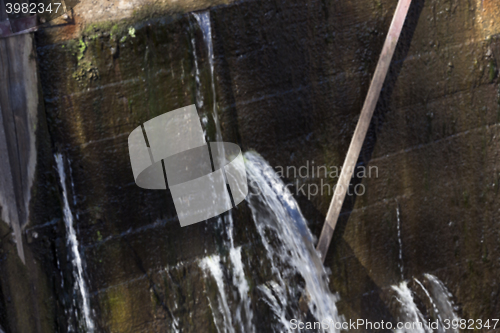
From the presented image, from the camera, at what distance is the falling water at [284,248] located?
251cm

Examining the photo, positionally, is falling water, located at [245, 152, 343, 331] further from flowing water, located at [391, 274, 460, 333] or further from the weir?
flowing water, located at [391, 274, 460, 333]

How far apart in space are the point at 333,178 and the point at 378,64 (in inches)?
34.5

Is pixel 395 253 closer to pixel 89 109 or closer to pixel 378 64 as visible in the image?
pixel 378 64

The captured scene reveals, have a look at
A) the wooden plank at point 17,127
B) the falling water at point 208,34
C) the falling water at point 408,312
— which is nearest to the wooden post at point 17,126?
the wooden plank at point 17,127

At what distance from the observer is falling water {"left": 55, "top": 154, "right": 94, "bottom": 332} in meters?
2.21

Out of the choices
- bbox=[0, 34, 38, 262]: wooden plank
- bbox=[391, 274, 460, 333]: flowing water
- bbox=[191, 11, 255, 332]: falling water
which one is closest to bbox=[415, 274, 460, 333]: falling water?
bbox=[391, 274, 460, 333]: flowing water

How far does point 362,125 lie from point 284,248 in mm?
1054

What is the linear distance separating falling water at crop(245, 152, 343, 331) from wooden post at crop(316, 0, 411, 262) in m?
0.16

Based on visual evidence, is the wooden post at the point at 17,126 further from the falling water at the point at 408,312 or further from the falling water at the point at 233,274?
the falling water at the point at 408,312

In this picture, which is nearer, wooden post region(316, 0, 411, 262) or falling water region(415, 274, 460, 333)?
wooden post region(316, 0, 411, 262)

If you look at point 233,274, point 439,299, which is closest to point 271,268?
point 233,274

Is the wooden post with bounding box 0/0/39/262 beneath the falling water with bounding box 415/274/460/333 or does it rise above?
above

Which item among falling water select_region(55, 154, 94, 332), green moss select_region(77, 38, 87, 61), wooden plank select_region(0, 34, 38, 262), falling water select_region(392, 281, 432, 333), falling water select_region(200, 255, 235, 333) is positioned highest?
green moss select_region(77, 38, 87, 61)

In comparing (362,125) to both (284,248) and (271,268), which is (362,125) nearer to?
(284,248)
